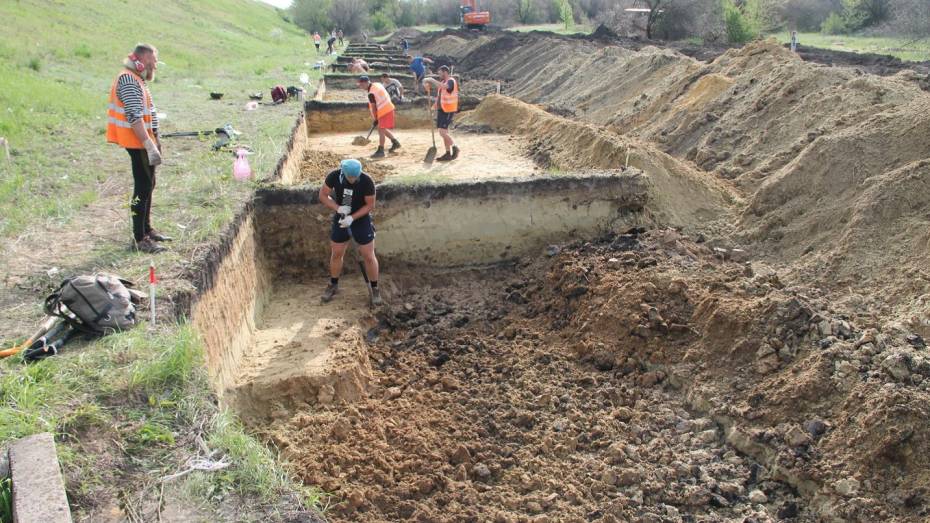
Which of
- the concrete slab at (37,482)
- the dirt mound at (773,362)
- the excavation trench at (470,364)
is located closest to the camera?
the concrete slab at (37,482)

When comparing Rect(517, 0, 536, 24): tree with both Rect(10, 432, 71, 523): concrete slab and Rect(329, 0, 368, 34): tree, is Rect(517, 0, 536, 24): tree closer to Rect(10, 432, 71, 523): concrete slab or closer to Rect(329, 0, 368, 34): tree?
Rect(329, 0, 368, 34): tree

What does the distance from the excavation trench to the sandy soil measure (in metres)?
2.13

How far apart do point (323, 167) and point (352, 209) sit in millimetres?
5058

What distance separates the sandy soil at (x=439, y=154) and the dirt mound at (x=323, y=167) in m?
0.02

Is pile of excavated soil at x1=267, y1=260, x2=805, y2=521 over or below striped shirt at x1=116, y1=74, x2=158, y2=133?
below

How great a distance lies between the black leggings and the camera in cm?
527

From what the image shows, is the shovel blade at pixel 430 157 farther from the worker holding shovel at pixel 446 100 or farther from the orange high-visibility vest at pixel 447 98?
the orange high-visibility vest at pixel 447 98

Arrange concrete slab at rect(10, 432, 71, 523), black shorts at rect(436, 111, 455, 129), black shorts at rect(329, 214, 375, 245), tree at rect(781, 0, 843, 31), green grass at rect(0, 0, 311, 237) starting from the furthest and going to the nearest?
tree at rect(781, 0, 843, 31) < black shorts at rect(436, 111, 455, 129) < green grass at rect(0, 0, 311, 237) < black shorts at rect(329, 214, 375, 245) < concrete slab at rect(10, 432, 71, 523)

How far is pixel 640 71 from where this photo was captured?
15.8m

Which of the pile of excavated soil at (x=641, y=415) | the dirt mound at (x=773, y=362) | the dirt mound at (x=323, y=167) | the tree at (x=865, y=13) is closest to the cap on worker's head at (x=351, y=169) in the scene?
the pile of excavated soil at (x=641, y=415)

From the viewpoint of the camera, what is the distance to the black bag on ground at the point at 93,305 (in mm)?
4059

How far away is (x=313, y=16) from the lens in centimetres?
5769

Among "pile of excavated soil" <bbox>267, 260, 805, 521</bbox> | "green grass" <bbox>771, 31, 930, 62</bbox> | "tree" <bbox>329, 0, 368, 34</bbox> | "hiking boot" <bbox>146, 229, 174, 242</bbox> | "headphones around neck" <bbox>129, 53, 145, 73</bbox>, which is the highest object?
"tree" <bbox>329, 0, 368, 34</bbox>

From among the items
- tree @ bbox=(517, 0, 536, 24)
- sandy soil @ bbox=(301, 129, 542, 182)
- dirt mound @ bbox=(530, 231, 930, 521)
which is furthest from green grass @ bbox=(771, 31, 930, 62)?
tree @ bbox=(517, 0, 536, 24)
